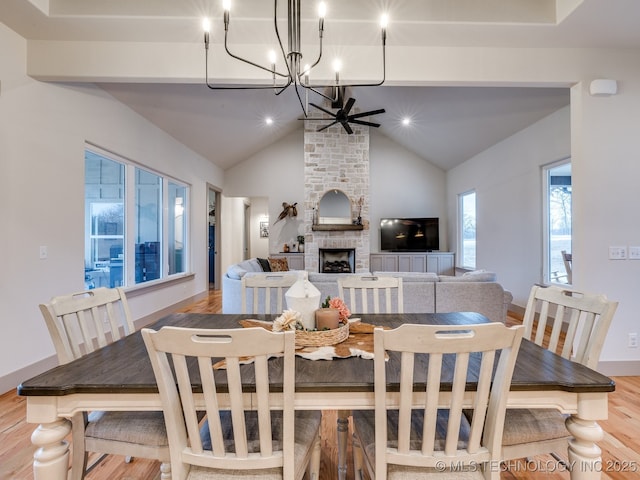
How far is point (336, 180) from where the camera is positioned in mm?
6902

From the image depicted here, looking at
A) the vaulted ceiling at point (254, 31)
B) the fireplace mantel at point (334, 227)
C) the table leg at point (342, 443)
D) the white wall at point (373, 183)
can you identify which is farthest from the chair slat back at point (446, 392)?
the white wall at point (373, 183)

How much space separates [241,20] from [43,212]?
88.2 inches

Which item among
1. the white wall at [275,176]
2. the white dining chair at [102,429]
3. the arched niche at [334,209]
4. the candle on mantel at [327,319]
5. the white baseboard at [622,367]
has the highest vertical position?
the white wall at [275,176]

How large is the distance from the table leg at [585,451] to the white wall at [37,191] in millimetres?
3438

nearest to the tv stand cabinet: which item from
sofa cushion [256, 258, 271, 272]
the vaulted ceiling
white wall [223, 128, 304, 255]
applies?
white wall [223, 128, 304, 255]

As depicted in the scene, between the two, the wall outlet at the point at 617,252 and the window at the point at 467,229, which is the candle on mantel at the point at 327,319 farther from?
the window at the point at 467,229

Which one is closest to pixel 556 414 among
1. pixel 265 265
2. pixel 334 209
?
pixel 265 265

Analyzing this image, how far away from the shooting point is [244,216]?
Result: 9547 mm

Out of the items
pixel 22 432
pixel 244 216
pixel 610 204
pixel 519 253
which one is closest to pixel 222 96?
pixel 22 432

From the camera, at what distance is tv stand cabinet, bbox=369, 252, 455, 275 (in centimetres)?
716

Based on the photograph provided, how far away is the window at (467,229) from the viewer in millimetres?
6625

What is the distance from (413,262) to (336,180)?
2429 millimetres

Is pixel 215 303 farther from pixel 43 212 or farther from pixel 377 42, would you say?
pixel 377 42

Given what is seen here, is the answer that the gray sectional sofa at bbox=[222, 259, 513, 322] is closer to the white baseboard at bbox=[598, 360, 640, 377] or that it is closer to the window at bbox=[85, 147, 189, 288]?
the white baseboard at bbox=[598, 360, 640, 377]
